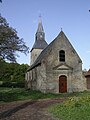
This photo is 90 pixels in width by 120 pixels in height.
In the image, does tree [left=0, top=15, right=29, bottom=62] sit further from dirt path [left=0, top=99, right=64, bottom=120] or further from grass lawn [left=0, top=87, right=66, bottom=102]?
dirt path [left=0, top=99, right=64, bottom=120]

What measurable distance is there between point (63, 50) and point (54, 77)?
4688mm

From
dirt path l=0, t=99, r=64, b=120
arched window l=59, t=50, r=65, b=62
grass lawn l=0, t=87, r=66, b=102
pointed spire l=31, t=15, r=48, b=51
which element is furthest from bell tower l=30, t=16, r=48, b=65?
dirt path l=0, t=99, r=64, b=120

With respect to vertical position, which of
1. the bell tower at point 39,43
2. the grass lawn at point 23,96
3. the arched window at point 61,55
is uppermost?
the bell tower at point 39,43

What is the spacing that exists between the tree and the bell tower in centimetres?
3255

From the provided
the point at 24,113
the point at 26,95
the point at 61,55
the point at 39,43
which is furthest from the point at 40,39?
the point at 24,113

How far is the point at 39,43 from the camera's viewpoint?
6475cm

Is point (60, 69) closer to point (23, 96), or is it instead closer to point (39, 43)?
point (23, 96)

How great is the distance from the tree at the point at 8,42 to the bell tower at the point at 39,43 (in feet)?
107

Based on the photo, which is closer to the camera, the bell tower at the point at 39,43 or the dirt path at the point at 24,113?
the dirt path at the point at 24,113

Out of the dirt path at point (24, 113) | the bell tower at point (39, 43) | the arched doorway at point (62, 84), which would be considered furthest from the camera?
the bell tower at point (39, 43)

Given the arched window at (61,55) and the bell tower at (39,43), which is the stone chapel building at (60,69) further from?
the bell tower at (39,43)

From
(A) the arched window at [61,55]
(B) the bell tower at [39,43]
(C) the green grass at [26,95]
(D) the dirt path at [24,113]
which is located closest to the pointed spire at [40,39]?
(B) the bell tower at [39,43]

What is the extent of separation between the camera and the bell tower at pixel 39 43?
6307 centimetres

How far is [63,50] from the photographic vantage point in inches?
1516
